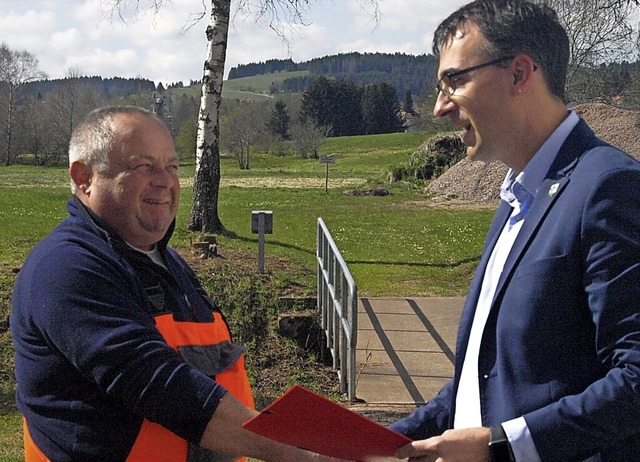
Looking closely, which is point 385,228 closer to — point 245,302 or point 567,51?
point 245,302

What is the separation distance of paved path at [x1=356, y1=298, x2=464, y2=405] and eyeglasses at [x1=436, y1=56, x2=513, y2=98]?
4.57m

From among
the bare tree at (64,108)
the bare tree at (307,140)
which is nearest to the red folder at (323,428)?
the bare tree at (64,108)

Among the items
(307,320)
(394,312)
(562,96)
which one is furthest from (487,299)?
(394,312)

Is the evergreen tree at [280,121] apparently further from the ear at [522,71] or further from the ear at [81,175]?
the ear at [522,71]

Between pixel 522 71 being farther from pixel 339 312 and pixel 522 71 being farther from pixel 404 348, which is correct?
pixel 404 348

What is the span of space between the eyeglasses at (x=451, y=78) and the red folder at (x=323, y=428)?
0.90 m

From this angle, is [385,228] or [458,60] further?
[385,228]

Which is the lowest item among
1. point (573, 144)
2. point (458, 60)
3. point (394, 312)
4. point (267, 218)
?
point (394, 312)

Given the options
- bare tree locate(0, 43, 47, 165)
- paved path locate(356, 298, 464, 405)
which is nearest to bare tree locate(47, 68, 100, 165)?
bare tree locate(0, 43, 47, 165)

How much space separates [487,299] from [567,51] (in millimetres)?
687

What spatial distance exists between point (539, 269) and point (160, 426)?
1065mm

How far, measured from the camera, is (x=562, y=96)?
219 cm

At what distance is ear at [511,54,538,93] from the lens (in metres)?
Result: 2.12

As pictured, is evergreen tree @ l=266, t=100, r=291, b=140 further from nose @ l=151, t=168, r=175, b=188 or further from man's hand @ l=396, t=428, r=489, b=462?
man's hand @ l=396, t=428, r=489, b=462
